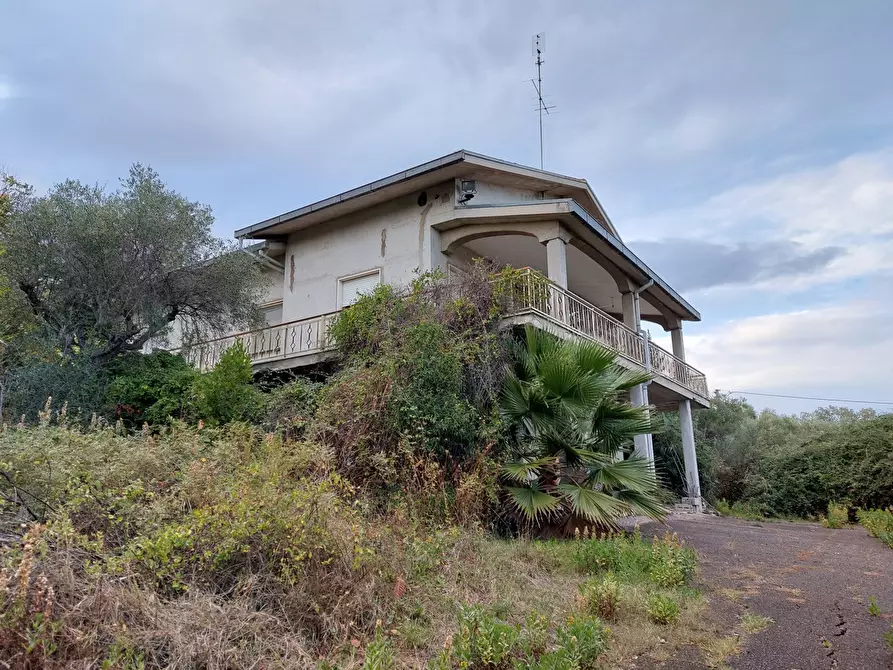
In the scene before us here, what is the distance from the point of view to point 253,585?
4230 mm

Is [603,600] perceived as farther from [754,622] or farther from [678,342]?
[678,342]

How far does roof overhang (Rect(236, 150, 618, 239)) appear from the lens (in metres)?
13.1

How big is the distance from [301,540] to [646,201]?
1102 centimetres

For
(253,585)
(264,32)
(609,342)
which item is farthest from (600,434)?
(264,32)

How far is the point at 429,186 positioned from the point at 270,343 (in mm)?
5179

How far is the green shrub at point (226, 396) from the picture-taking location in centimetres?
1048

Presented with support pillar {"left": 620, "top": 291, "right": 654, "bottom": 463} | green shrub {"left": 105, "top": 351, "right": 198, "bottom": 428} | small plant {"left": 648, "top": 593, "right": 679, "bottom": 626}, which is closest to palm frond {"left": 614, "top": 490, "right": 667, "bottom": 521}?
small plant {"left": 648, "top": 593, "right": 679, "bottom": 626}

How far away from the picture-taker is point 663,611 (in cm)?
508

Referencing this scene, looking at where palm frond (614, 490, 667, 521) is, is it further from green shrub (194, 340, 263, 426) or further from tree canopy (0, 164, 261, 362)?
tree canopy (0, 164, 261, 362)

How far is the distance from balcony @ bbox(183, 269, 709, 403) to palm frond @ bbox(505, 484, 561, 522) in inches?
119

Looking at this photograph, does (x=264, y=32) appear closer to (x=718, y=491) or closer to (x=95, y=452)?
(x=95, y=452)

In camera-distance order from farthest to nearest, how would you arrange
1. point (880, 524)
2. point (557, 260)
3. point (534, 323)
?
point (557, 260)
point (880, 524)
point (534, 323)

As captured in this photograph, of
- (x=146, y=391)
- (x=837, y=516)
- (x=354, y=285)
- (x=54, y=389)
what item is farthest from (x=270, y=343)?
(x=837, y=516)

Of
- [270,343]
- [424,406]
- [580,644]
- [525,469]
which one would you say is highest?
[270,343]
